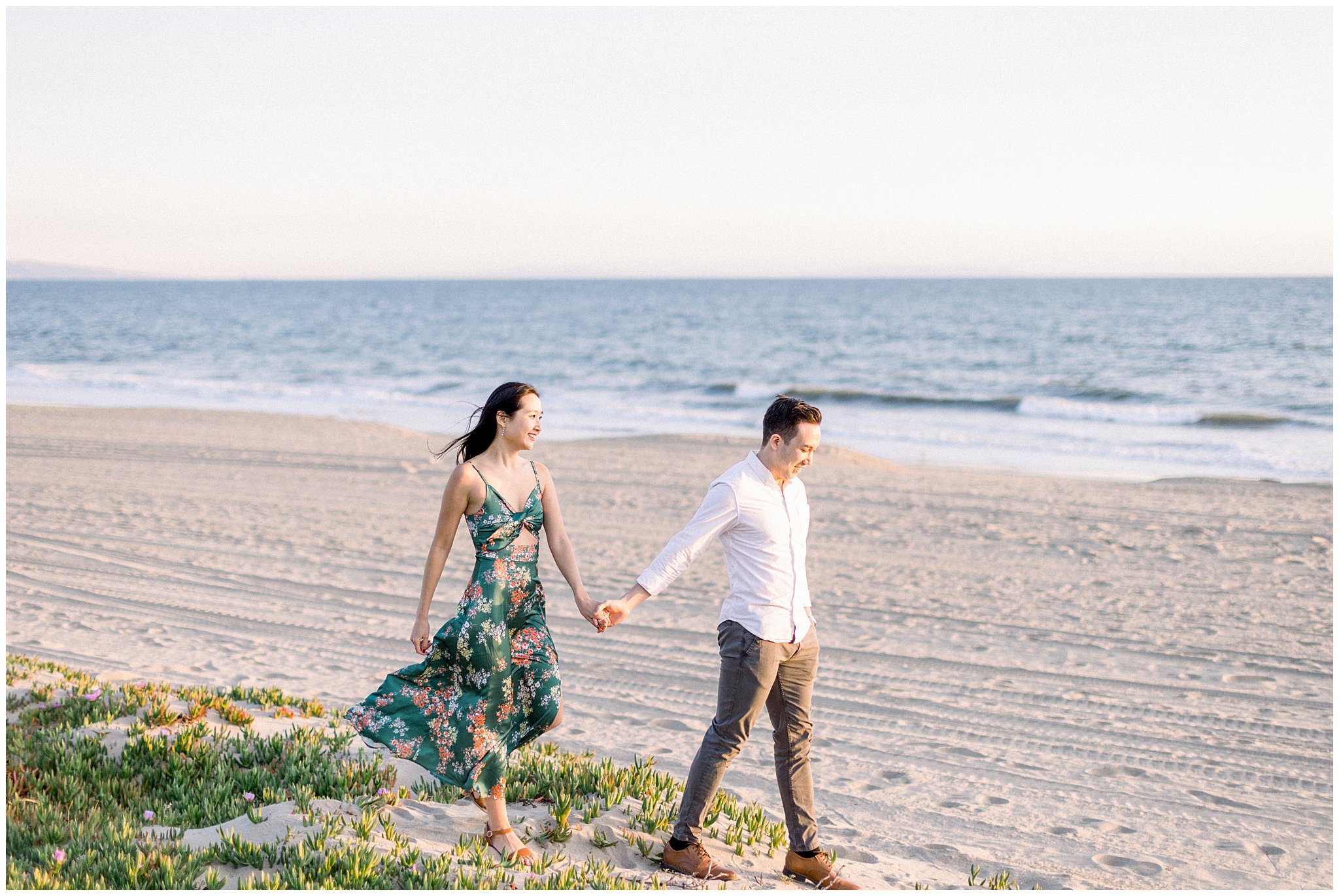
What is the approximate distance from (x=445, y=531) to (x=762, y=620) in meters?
1.34

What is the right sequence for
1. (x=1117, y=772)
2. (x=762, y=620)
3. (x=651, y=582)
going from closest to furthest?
(x=762, y=620), (x=651, y=582), (x=1117, y=772)

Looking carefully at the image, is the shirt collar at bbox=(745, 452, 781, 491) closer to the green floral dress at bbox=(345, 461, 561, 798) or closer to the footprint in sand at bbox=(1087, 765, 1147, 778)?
the green floral dress at bbox=(345, 461, 561, 798)

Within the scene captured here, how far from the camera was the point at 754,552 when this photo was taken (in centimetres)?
415

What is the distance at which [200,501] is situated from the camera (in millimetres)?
13430

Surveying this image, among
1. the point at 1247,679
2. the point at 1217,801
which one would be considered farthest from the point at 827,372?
the point at 1217,801

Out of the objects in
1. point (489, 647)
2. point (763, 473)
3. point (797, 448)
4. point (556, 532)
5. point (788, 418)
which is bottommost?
point (489, 647)

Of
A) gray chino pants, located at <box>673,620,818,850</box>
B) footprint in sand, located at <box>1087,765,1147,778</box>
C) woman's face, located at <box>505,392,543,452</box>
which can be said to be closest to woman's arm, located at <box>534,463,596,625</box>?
woman's face, located at <box>505,392,543,452</box>

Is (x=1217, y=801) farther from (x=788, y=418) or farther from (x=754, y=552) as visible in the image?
(x=788, y=418)

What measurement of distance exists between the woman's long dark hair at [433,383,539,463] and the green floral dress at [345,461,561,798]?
0.20 m

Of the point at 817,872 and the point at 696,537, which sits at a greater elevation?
the point at 696,537

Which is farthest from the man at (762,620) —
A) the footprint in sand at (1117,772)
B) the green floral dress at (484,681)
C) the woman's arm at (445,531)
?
the footprint in sand at (1117,772)

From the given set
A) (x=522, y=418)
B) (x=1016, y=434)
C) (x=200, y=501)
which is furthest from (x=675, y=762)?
(x=1016, y=434)

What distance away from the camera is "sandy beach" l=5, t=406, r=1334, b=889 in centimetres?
545

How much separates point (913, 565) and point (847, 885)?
6565 mm
